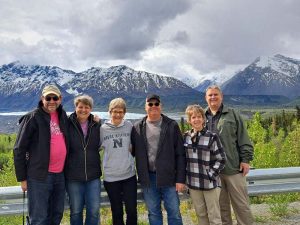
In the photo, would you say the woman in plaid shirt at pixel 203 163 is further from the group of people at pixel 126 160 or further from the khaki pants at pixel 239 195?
the khaki pants at pixel 239 195

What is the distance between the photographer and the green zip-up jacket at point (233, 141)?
17.8 ft

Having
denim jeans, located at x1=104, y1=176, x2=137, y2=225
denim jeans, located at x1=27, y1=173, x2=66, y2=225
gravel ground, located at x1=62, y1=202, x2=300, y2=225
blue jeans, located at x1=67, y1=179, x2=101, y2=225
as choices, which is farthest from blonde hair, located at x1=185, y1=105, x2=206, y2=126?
gravel ground, located at x1=62, y1=202, x2=300, y2=225

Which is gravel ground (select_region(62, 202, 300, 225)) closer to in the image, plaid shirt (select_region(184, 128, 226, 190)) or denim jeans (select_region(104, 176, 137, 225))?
denim jeans (select_region(104, 176, 137, 225))

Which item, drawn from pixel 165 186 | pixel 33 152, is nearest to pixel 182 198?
pixel 165 186

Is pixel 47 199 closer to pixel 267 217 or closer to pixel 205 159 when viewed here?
pixel 205 159

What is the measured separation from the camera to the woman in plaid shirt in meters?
5.13

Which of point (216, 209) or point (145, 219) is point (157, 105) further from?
point (145, 219)

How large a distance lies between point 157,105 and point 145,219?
2.32m

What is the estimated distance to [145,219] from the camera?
6.65 m

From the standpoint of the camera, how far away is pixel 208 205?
5203 millimetres

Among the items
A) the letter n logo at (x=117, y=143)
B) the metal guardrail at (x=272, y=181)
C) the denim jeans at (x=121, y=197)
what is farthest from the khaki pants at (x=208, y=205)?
the letter n logo at (x=117, y=143)

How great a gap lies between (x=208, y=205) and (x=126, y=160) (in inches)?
48.2

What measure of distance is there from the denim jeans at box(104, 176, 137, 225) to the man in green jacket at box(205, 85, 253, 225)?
1.29 m

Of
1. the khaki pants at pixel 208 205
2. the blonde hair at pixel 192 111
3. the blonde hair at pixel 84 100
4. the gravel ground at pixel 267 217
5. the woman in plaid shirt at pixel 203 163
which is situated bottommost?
the gravel ground at pixel 267 217
